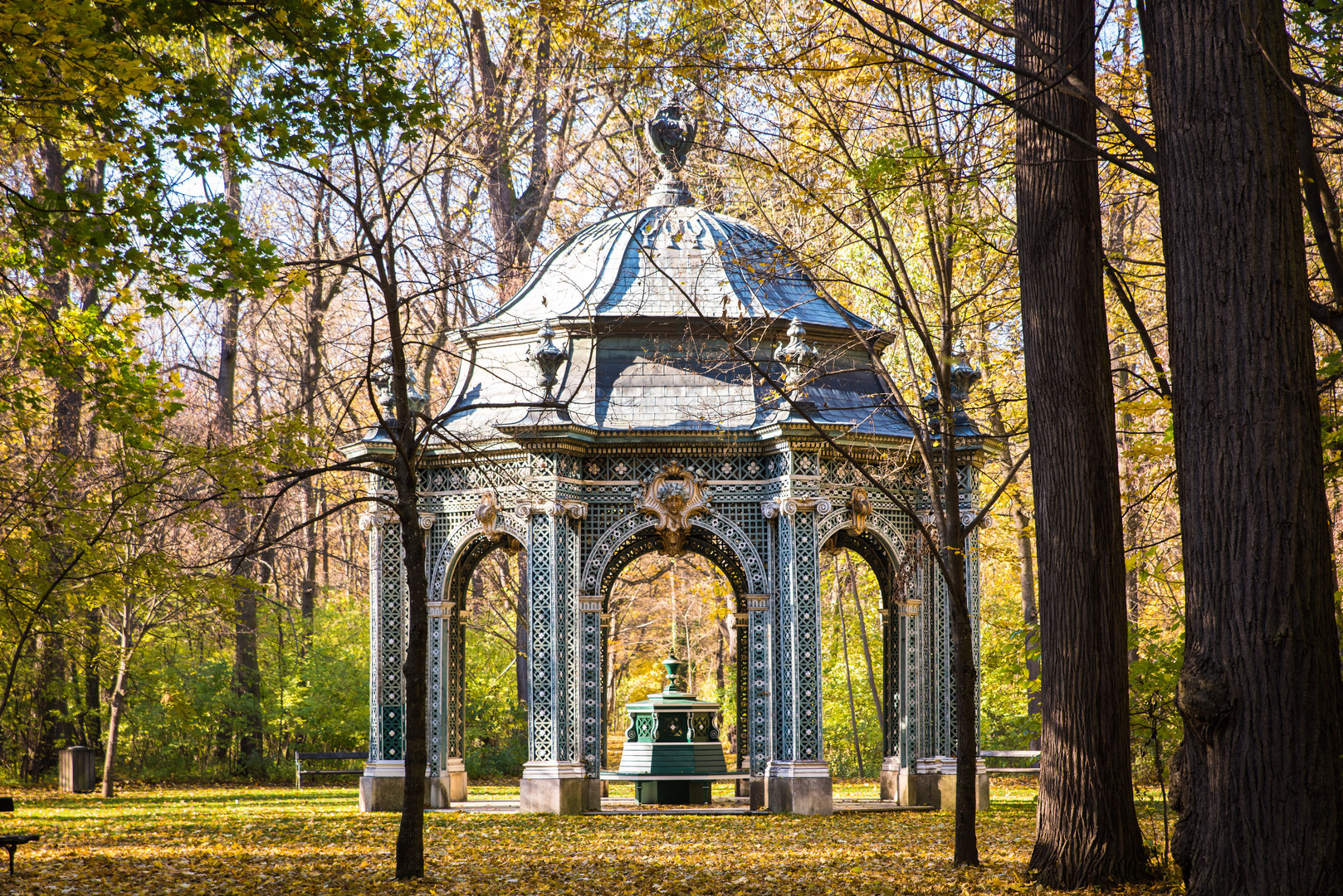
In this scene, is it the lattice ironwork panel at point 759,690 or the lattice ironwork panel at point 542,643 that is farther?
the lattice ironwork panel at point 759,690

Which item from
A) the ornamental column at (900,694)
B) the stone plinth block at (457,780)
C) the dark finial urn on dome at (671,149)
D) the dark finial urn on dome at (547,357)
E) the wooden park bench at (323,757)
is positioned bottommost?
the wooden park bench at (323,757)

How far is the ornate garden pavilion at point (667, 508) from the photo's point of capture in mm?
14312

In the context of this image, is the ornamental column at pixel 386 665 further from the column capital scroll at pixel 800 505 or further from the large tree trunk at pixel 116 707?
the large tree trunk at pixel 116 707

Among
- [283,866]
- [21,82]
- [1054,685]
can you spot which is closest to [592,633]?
[283,866]

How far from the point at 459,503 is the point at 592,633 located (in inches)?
94.7

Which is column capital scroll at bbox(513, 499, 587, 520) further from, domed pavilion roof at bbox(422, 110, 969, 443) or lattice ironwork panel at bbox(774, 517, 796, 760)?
lattice ironwork panel at bbox(774, 517, 796, 760)

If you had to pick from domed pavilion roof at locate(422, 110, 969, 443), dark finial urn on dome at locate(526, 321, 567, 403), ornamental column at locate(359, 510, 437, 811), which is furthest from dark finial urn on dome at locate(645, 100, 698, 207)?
ornamental column at locate(359, 510, 437, 811)

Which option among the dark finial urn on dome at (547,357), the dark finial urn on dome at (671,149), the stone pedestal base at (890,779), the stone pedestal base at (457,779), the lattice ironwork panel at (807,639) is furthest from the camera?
the dark finial urn on dome at (671,149)

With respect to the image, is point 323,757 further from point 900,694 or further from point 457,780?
point 900,694

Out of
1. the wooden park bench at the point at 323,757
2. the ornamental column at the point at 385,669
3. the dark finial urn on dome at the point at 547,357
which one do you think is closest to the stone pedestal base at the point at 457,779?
the ornamental column at the point at 385,669

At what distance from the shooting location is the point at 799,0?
12500mm

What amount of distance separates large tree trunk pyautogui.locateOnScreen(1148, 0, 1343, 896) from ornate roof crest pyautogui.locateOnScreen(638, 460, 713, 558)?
938 centimetres

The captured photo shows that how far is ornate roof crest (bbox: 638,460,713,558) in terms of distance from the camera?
48.5 feet

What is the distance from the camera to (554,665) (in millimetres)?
14305
